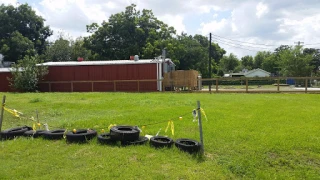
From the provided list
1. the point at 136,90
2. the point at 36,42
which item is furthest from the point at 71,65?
the point at 36,42

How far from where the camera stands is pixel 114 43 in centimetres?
4003

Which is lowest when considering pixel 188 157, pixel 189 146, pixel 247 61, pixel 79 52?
pixel 188 157

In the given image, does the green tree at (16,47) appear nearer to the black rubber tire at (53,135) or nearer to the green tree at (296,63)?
the green tree at (296,63)

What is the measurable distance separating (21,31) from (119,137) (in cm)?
4892

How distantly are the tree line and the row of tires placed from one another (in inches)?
1189

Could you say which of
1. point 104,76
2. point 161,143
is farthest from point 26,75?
point 161,143

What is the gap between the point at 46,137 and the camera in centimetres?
632

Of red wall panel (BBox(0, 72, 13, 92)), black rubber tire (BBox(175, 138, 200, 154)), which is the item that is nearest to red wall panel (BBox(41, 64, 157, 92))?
red wall panel (BBox(0, 72, 13, 92))

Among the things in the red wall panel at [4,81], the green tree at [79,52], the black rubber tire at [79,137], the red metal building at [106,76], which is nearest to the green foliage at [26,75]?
the red metal building at [106,76]

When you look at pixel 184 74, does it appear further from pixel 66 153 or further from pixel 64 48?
pixel 64 48

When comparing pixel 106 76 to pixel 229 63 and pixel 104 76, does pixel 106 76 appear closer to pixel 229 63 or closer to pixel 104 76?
pixel 104 76

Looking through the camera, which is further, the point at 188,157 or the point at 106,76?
the point at 106,76

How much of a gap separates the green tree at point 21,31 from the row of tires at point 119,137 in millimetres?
40843

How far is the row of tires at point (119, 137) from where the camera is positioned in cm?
557
